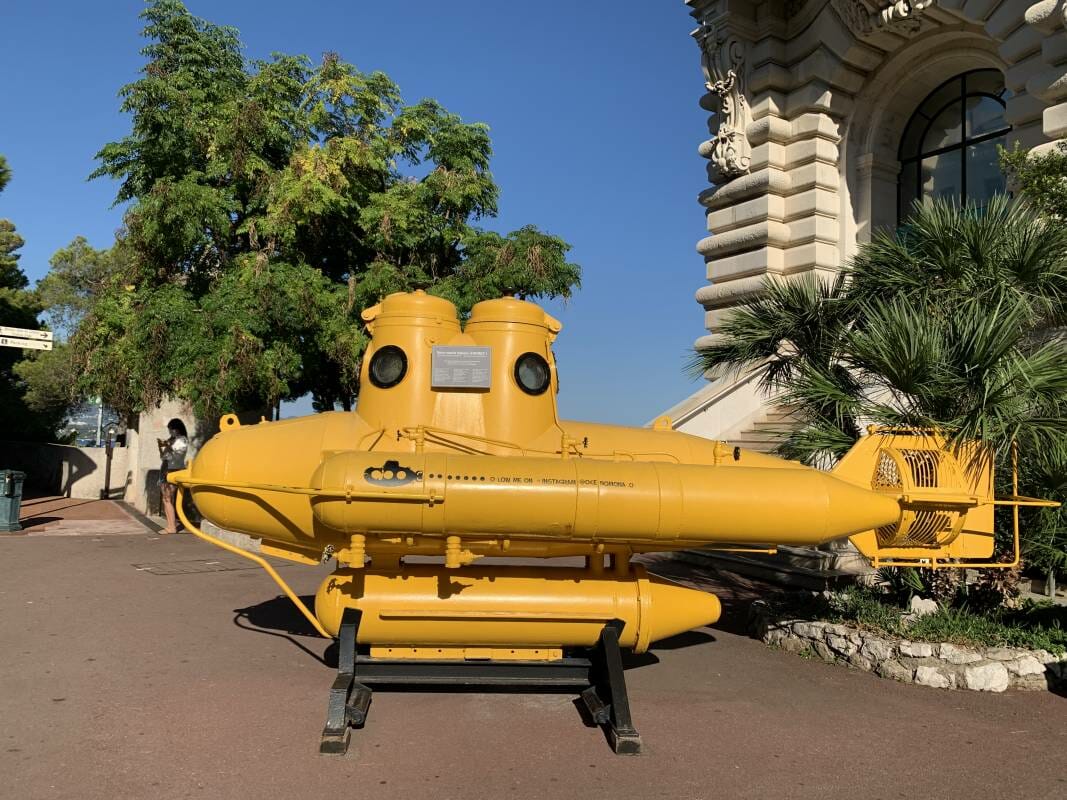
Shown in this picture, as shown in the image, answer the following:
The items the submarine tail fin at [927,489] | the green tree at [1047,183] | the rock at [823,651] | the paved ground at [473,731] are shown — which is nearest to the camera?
the paved ground at [473,731]

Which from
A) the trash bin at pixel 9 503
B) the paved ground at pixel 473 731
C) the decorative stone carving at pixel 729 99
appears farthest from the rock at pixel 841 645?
the trash bin at pixel 9 503

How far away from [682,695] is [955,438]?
9.41ft

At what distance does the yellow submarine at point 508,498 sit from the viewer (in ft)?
16.2

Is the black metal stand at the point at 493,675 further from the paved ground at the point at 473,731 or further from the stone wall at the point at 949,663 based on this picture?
the stone wall at the point at 949,663

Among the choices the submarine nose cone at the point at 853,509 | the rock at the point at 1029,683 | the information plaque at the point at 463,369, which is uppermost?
the information plaque at the point at 463,369

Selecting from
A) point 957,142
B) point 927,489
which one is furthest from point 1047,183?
point 957,142

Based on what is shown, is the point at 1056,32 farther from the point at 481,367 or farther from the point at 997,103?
the point at 481,367

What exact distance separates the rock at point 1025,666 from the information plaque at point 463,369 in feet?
15.2

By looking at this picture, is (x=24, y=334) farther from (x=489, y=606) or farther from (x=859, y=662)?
(x=859, y=662)

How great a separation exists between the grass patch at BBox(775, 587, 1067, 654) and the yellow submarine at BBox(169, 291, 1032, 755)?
3.22ft

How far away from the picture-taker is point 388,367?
5.90m

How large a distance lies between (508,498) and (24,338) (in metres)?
13.4

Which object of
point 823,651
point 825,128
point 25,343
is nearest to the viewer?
point 823,651

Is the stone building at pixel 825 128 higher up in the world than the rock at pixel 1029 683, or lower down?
higher up
